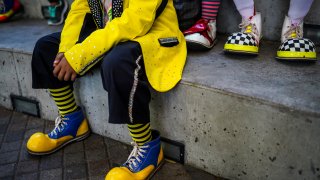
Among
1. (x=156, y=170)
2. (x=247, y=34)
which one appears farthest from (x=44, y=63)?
(x=247, y=34)

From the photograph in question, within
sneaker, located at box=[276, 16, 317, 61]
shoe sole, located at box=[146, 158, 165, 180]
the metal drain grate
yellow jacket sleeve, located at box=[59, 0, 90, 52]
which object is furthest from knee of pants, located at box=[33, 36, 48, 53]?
sneaker, located at box=[276, 16, 317, 61]

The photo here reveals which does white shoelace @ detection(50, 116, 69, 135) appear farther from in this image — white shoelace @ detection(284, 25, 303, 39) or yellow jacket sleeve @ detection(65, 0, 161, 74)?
white shoelace @ detection(284, 25, 303, 39)

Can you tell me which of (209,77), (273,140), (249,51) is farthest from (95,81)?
(273,140)

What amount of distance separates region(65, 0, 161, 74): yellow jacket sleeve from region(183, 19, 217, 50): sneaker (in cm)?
37

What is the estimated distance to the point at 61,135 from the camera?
2037 millimetres

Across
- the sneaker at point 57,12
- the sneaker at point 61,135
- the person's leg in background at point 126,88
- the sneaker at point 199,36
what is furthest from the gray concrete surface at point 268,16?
the sneaker at point 57,12

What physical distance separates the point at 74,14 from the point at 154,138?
2.77 ft

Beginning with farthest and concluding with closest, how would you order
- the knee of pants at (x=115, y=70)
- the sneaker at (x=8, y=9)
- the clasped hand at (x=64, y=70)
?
the sneaker at (x=8, y=9) → the clasped hand at (x=64, y=70) → the knee of pants at (x=115, y=70)

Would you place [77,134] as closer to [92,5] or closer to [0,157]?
[0,157]

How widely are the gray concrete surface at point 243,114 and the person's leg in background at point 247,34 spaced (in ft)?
0.22

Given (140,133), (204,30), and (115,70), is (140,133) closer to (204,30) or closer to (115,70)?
(115,70)

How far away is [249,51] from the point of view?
6.01ft

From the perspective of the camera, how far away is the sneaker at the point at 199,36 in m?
1.94

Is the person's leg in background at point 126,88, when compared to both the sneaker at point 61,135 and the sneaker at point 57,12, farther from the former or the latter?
the sneaker at point 57,12
